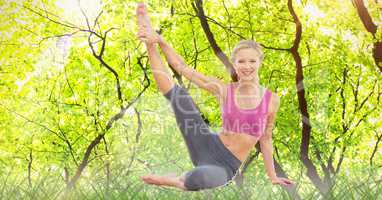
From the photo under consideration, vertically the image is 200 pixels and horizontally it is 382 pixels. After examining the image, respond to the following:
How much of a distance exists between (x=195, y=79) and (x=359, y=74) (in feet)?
43.0

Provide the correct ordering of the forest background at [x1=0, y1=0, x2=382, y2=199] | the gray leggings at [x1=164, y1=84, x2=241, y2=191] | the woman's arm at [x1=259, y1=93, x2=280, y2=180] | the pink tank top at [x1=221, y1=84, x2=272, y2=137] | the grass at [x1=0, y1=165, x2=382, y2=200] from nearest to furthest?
the gray leggings at [x1=164, y1=84, x2=241, y2=191] < the pink tank top at [x1=221, y1=84, x2=272, y2=137] < the grass at [x1=0, y1=165, x2=382, y2=200] < the woman's arm at [x1=259, y1=93, x2=280, y2=180] < the forest background at [x1=0, y1=0, x2=382, y2=199]

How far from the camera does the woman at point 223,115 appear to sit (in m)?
4.51

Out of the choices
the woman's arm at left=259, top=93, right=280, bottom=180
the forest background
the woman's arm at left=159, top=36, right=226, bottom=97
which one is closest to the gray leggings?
the woman's arm at left=159, top=36, right=226, bottom=97

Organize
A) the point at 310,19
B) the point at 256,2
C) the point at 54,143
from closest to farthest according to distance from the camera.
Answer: the point at 256,2 → the point at 310,19 → the point at 54,143

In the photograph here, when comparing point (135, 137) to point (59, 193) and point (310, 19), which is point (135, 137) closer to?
point (310, 19)

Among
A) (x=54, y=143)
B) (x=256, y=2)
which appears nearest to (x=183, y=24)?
(x=256, y=2)

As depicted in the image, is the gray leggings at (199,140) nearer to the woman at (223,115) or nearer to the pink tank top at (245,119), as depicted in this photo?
the woman at (223,115)

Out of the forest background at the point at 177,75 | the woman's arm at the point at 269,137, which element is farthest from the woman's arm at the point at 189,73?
the forest background at the point at 177,75

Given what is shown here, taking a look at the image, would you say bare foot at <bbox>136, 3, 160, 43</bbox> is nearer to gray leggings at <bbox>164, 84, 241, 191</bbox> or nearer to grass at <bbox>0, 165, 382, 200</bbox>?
gray leggings at <bbox>164, 84, 241, 191</bbox>

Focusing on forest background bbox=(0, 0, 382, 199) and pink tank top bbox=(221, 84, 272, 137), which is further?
forest background bbox=(0, 0, 382, 199)

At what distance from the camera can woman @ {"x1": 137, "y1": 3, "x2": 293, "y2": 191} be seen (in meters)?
4.51

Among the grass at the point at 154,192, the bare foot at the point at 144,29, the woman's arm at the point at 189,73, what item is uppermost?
the bare foot at the point at 144,29

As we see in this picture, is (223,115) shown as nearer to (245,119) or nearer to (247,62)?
(245,119)

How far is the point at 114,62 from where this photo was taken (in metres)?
17.5
